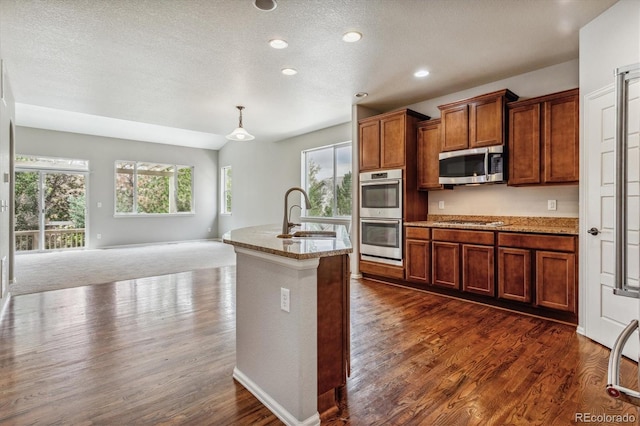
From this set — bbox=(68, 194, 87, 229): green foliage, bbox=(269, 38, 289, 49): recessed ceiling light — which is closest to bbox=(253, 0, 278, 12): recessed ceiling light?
bbox=(269, 38, 289, 49): recessed ceiling light

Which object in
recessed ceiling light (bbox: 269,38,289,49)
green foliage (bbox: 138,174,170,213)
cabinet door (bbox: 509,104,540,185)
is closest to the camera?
recessed ceiling light (bbox: 269,38,289,49)

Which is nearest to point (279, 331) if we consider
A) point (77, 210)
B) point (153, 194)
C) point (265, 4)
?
point (265, 4)

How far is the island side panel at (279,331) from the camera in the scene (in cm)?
162

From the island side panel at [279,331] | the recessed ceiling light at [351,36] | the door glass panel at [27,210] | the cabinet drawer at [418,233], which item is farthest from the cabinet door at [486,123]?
the door glass panel at [27,210]

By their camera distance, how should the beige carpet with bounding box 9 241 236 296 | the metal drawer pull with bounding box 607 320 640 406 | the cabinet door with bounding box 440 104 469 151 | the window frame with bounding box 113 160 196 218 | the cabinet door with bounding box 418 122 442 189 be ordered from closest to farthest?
the metal drawer pull with bounding box 607 320 640 406 < the cabinet door with bounding box 440 104 469 151 < the cabinet door with bounding box 418 122 442 189 < the beige carpet with bounding box 9 241 236 296 < the window frame with bounding box 113 160 196 218

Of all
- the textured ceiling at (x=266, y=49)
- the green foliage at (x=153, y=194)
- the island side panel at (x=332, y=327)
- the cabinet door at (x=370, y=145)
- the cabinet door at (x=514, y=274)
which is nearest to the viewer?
the island side panel at (x=332, y=327)

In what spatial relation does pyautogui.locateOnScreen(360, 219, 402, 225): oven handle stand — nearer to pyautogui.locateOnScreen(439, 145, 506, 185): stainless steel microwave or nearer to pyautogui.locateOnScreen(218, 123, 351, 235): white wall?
pyautogui.locateOnScreen(439, 145, 506, 185): stainless steel microwave

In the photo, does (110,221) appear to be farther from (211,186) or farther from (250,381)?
(250,381)

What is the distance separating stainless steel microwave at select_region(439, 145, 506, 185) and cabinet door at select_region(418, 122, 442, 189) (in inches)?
7.4

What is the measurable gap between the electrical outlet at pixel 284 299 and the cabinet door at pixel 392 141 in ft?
10.6

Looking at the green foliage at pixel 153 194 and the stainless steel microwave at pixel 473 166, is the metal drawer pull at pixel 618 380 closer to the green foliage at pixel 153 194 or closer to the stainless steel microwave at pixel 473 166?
the stainless steel microwave at pixel 473 166

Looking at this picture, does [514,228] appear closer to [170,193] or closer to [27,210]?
[170,193]

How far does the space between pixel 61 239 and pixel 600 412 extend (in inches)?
396

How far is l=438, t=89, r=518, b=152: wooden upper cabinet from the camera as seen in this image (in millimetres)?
3678
